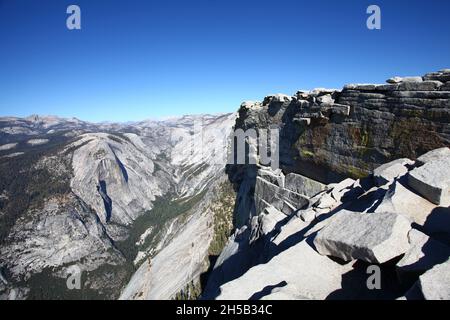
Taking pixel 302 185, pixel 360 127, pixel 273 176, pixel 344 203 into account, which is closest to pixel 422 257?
pixel 344 203

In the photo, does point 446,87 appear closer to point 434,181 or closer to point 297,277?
point 434,181

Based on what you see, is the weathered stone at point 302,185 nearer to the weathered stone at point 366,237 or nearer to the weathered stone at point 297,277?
the weathered stone at point 366,237

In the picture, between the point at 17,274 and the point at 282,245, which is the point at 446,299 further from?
the point at 17,274

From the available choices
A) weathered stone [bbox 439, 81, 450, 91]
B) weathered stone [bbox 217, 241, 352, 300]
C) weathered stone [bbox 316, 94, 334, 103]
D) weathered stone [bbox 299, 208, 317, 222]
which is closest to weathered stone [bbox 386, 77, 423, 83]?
weathered stone [bbox 439, 81, 450, 91]

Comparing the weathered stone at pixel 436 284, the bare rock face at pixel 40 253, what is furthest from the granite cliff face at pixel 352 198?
the bare rock face at pixel 40 253
